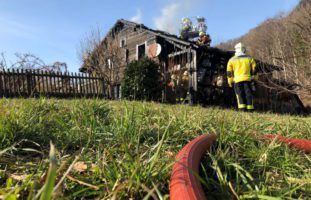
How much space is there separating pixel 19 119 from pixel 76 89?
507 inches

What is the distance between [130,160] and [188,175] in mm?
351

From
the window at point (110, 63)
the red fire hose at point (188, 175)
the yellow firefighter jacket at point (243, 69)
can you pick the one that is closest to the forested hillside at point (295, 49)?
the yellow firefighter jacket at point (243, 69)

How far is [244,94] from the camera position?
9.30m

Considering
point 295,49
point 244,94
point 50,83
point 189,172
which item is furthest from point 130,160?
point 50,83

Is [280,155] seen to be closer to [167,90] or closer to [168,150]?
[168,150]

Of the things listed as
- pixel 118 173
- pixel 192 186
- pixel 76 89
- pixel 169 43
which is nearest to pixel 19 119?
pixel 118 173

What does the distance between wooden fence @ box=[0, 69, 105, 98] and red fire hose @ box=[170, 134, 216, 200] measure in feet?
32.6

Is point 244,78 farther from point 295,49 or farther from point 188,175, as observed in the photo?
point 188,175

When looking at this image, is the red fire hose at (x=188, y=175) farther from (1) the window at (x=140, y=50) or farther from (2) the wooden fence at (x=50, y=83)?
(1) the window at (x=140, y=50)

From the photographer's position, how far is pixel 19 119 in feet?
6.72

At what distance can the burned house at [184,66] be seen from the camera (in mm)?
14727

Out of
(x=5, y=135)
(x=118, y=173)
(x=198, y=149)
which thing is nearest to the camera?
(x=118, y=173)

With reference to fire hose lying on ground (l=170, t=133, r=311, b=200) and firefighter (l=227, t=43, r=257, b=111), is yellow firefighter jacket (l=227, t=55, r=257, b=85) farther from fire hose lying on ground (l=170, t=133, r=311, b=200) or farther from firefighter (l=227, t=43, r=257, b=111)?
fire hose lying on ground (l=170, t=133, r=311, b=200)

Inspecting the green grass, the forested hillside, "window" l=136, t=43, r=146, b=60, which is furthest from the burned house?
the green grass
